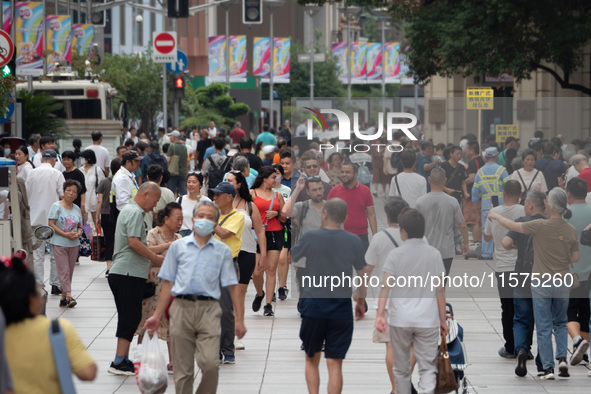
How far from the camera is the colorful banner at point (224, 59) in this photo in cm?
6047

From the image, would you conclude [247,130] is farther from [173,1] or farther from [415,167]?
[415,167]

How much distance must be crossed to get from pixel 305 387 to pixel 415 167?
8.96ft

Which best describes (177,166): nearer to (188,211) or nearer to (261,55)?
(188,211)

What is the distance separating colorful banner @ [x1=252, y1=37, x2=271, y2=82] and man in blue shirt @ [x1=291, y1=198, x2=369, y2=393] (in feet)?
180

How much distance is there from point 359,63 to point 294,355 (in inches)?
2281

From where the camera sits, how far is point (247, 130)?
55.3 m

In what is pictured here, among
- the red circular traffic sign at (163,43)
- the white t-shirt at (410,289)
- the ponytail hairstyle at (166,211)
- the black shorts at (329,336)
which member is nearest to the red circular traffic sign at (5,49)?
the ponytail hairstyle at (166,211)

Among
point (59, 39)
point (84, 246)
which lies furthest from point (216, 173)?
point (59, 39)

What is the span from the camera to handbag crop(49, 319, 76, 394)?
5332mm

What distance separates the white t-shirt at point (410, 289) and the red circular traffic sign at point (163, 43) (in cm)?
2320

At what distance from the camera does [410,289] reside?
317 inches

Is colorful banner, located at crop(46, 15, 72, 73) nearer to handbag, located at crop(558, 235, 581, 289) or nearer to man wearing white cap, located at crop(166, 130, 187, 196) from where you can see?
man wearing white cap, located at crop(166, 130, 187, 196)

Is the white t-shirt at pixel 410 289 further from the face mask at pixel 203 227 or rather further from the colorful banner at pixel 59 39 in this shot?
the colorful banner at pixel 59 39

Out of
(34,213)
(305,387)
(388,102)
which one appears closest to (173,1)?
(34,213)
